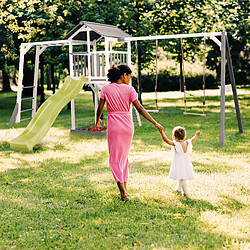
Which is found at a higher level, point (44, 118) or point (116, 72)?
point (116, 72)

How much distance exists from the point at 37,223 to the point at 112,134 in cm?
157

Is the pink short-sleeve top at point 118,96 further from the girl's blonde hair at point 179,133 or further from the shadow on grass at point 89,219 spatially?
the shadow on grass at point 89,219

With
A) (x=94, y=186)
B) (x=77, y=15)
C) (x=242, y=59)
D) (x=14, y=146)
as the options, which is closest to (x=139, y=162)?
(x=94, y=186)

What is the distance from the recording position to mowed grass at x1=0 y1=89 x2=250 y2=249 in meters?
4.26

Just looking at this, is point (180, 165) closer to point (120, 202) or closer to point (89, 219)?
point (120, 202)

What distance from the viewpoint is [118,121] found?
5395 mm

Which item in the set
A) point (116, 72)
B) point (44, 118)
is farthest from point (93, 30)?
point (116, 72)

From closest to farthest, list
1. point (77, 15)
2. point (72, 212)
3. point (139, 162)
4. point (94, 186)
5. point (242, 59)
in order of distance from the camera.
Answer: point (72, 212)
point (94, 186)
point (139, 162)
point (77, 15)
point (242, 59)

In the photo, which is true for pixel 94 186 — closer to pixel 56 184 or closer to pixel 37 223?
pixel 56 184

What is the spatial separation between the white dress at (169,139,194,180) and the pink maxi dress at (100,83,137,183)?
73cm

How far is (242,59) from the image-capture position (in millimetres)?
31875

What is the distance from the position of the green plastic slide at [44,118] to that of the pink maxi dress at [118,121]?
14.3ft

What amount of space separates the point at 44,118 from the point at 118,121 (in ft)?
17.2

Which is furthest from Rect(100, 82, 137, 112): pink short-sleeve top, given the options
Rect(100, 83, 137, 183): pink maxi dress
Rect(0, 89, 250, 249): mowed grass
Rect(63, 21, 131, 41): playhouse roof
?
Rect(63, 21, 131, 41): playhouse roof
